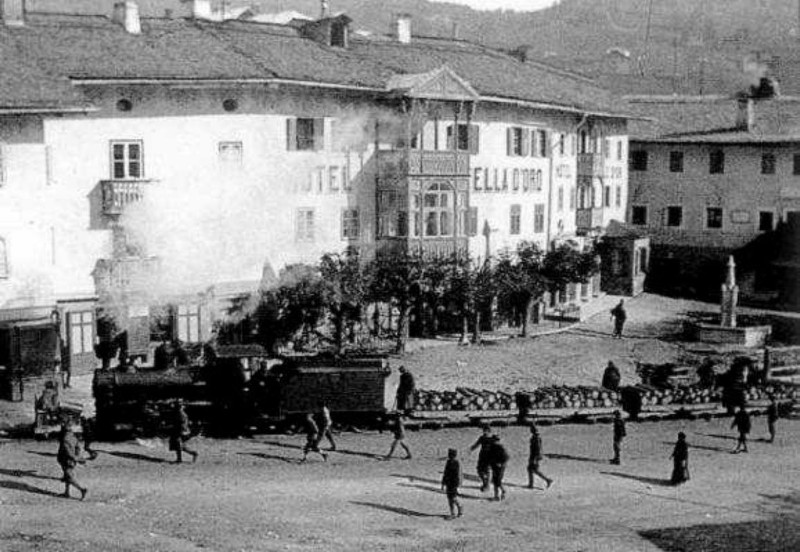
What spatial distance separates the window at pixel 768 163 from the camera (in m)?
64.1

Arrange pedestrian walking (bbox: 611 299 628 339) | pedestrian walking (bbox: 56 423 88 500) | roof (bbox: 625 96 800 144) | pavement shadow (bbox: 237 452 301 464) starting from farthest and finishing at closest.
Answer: roof (bbox: 625 96 800 144) → pedestrian walking (bbox: 611 299 628 339) → pavement shadow (bbox: 237 452 301 464) → pedestrian walking (bbox: 56 423 88 500)

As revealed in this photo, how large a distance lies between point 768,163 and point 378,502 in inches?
1842

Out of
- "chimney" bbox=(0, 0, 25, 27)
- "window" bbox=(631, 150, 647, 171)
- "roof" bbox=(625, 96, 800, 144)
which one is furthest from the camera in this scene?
"window" bbox=(631, 150, 647, 171)

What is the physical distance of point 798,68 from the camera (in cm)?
9912

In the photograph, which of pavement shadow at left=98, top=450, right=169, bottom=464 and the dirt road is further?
pavement shadow at left=98, top=450, right=169, bottom=464

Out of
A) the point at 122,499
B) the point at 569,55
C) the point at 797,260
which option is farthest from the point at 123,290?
the point at 569,55

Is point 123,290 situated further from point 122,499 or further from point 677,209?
point 677,209

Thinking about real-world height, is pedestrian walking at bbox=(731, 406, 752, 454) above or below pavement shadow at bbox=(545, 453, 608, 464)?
above

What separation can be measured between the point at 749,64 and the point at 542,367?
48.0 m

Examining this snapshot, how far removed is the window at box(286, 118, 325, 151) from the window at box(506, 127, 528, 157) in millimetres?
11585

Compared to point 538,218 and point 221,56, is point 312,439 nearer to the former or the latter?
point 221,56

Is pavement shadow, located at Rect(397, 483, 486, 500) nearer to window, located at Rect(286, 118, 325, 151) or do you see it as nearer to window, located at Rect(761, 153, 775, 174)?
window, located at Rect(286, 118, 325, 151)

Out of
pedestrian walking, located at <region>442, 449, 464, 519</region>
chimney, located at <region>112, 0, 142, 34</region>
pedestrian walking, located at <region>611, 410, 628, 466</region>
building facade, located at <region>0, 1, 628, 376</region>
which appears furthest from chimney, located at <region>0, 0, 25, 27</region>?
pedestrian walking, located at <region>442, 449, 464, 519</region>

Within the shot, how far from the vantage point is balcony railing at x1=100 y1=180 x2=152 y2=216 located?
38562mm
